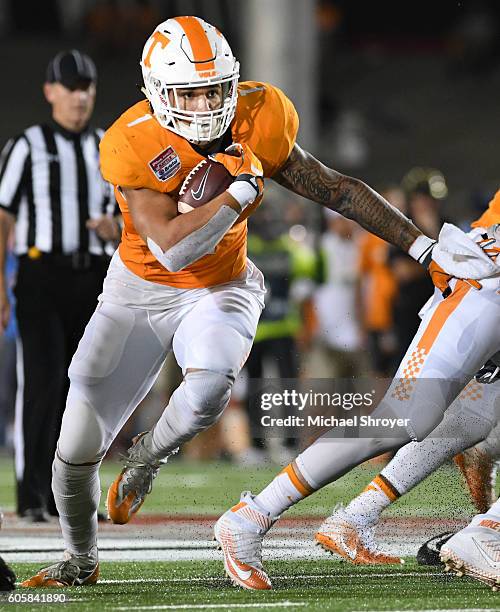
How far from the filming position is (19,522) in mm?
5191

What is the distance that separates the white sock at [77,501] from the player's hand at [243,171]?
0.84m

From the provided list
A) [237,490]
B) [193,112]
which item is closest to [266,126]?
[193,112]

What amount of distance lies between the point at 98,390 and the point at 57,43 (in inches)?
649

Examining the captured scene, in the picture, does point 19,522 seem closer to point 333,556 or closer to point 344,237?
point 333,556

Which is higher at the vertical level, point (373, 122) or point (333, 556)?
point (333, 556)

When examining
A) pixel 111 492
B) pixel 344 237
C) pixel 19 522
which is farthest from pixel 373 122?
pixel 111 492

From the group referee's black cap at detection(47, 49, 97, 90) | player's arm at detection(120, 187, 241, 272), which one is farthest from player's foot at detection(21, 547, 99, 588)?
referee's black cap at detection(47, 49, 97, 90)

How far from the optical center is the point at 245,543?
3625 millimetres

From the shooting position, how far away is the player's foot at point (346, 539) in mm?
3848

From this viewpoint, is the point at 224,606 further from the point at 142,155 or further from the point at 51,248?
the point at 51,248

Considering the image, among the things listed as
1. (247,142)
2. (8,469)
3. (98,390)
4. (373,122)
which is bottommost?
(373,122)

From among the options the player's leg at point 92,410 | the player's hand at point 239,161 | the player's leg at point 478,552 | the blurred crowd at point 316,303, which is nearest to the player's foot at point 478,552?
the player's leg at point 478,552

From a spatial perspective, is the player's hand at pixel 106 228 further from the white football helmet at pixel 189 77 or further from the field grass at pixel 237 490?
the white football helmet at pixel 189 77

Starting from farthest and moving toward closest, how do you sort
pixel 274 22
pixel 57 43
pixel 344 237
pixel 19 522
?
pixel 57 43, pixel 274 22, pixel 344 237, pixel 19 522
